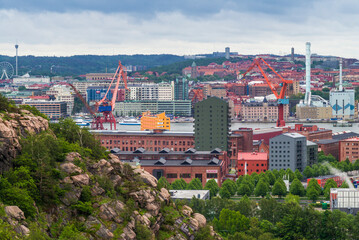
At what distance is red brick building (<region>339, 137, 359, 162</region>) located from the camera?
Result: 48.8 meters

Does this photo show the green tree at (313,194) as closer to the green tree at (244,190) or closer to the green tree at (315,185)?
the green tree at (315,185)

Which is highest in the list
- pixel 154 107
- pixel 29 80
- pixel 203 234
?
pixel 203 234

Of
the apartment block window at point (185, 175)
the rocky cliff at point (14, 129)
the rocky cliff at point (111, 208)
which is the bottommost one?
the apartment block window at point (185, 175)

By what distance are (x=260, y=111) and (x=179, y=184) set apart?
6610 cm

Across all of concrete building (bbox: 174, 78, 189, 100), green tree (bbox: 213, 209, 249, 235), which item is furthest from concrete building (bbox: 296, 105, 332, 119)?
green tree (bbox: 213, 209, 249, 235)

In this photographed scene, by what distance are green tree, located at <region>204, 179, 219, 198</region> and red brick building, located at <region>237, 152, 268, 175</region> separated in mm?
6920

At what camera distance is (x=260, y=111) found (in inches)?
3939

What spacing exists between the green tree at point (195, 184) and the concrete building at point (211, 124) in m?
10.6

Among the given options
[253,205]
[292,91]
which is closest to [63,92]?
[292,91]

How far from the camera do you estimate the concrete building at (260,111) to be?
99000 mm

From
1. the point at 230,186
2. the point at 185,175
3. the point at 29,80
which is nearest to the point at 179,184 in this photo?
the point at 230,186

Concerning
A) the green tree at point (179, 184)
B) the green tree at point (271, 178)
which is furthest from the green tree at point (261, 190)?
the green tree at point (271, 178)

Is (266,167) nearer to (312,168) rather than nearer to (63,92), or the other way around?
(312,168)

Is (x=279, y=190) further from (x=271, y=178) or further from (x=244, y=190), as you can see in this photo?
(x=271, y=178)
